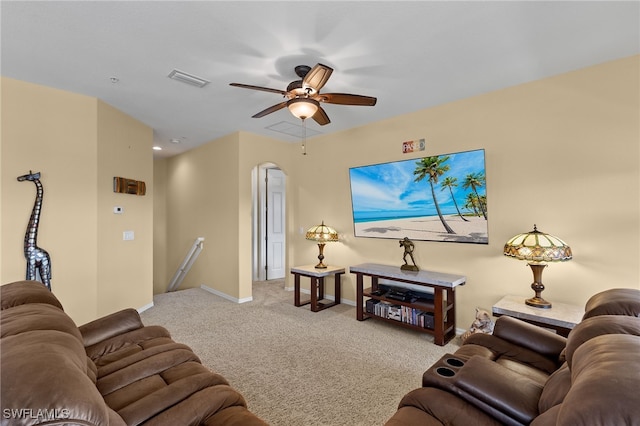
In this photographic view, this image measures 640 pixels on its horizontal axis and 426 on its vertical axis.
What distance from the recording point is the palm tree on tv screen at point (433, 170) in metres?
3.54

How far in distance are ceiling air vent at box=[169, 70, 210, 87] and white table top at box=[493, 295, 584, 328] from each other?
351 centimetres

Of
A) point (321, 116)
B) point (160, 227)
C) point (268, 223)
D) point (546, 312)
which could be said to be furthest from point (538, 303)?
point (160, 227)

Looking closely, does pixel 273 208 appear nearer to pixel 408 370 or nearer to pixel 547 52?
pixel 408 370

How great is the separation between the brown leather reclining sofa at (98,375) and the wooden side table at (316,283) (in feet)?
7.39

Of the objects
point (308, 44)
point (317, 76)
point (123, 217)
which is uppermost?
point (308, 44)

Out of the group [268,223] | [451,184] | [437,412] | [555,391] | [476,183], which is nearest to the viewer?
[555,391]

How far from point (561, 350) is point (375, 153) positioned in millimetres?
2982

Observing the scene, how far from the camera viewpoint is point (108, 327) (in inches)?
83.2

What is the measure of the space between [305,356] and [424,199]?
2.27 metres

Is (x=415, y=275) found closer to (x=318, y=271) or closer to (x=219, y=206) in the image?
(x=318, y=271)

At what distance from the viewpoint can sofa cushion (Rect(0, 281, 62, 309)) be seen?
1.57m

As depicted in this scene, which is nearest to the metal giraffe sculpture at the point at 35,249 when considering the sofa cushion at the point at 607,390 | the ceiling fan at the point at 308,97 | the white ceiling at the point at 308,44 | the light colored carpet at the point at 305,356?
the white ceiling at the point at 308,44

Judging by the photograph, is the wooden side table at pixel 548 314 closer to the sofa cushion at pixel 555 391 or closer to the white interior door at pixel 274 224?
the sofa cushion at pixel 555 391

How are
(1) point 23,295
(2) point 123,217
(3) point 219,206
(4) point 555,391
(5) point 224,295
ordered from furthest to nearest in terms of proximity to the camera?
1. (3) point 219,206
2. (5) point 224,295
3. (2) point 123,217
4. (1) point 23,295
5. (4) point 555,391
